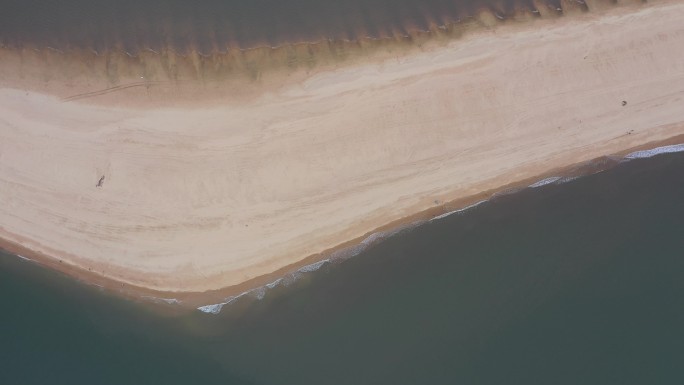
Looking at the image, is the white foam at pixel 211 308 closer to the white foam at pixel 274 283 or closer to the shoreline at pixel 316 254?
the shoreline at pixel 316 254

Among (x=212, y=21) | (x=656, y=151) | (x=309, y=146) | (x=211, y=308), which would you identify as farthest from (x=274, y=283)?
(x=656, y=151)

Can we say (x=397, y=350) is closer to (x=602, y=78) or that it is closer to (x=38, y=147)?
(x=602, y=78)

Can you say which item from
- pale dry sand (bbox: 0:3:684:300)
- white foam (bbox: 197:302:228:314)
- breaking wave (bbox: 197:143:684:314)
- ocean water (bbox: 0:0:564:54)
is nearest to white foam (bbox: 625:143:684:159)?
breaking wave (bbox: 197:143:684:314)

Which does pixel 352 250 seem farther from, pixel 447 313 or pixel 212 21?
pixel 212 21

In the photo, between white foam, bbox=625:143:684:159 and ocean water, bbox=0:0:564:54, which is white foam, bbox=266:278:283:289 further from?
white foam, bbox=625:143:684:159

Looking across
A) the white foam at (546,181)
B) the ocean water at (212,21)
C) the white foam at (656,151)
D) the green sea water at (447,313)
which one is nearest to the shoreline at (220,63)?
the ocean water at (212,21)
